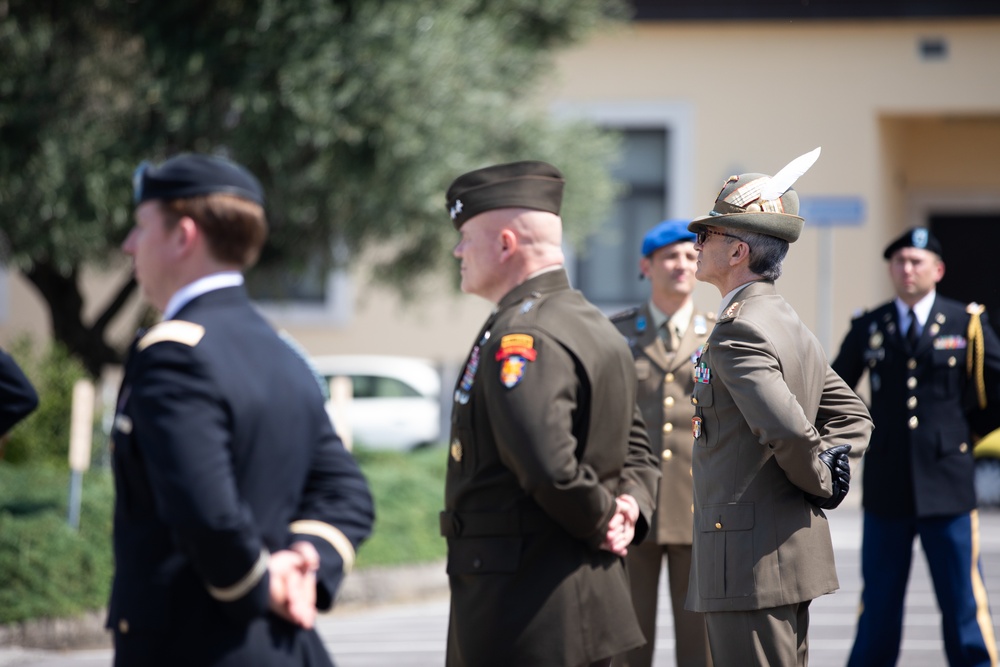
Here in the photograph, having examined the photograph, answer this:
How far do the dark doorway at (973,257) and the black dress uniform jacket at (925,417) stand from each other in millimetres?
15242

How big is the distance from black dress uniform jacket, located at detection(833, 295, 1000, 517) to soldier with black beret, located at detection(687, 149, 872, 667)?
1988 millimetres

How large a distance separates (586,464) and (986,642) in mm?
2930

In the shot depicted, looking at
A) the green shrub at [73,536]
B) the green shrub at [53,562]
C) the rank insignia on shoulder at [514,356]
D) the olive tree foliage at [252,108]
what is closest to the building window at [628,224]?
the olive tree foliage at [252,108]

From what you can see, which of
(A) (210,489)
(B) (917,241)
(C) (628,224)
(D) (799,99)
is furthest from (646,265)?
(C) (628,224)

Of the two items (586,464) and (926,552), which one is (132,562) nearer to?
(586,464)

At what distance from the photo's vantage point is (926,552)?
6.02 metres

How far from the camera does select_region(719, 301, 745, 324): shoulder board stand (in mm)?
3889

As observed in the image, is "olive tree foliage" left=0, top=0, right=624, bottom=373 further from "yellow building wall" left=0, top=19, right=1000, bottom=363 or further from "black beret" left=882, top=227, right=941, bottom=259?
"yellow building wall" left=0, top=19, right=1000, bottom=363

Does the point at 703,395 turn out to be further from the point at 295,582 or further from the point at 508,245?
the point at 295,582

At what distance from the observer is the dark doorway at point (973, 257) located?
67.8ft

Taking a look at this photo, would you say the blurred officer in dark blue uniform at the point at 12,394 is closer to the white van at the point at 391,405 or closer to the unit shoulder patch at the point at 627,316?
the unit shoulder patch at the point at 627,316

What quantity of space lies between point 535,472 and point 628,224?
54.2 ft

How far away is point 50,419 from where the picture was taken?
37.2ft

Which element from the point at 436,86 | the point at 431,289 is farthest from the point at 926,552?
the point at 431,289
